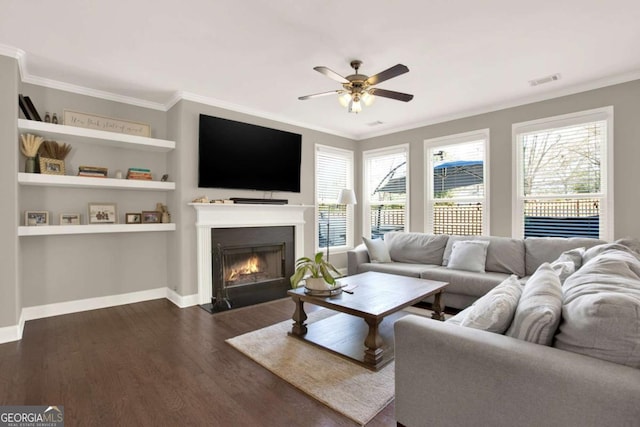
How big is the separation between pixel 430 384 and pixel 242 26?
2.77 metres

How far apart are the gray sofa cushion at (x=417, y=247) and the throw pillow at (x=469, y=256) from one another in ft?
1.23

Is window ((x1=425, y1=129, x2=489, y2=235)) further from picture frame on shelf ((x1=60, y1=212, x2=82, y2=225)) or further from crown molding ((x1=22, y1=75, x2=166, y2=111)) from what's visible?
picture frame on shelf ((x1=60, y1=212, x2=82, y2=225))

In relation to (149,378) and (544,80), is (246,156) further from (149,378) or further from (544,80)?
(544,80)

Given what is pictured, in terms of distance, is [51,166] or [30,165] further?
[51,166]

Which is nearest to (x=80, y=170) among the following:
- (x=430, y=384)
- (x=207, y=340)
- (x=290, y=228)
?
(x=207, y=340)

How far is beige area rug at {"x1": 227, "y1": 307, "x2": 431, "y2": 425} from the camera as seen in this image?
196cm

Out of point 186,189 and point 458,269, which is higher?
point 186,189

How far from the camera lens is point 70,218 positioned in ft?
11.9

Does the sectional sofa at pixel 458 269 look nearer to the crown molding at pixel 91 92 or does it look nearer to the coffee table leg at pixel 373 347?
the coffee table leg at pixel 373 347

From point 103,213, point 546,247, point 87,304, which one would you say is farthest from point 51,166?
point 546,247

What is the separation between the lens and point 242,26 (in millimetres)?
2531

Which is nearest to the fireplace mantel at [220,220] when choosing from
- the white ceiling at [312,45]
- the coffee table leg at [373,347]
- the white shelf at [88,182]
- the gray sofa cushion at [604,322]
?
the white shelf at [88,182]

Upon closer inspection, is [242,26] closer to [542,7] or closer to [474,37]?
[474,37]

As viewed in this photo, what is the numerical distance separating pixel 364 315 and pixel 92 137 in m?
3.46
